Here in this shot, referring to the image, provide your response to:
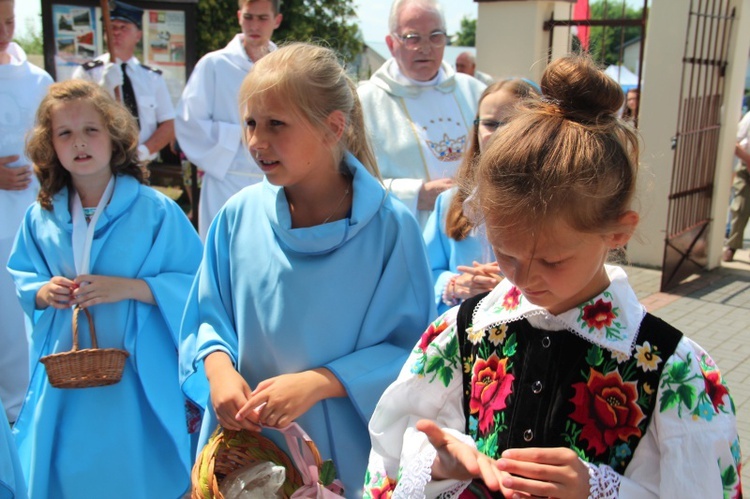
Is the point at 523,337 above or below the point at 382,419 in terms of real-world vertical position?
above

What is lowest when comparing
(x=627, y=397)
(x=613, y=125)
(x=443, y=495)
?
(x=443, y=495)

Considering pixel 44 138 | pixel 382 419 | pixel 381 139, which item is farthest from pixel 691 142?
pixel 382 419

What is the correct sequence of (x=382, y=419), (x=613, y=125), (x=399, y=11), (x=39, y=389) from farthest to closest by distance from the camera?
1. (x=399, y=11)
2. (x=39, y=389)
3. (x=382, y=419)
4. (x=613, y=125)

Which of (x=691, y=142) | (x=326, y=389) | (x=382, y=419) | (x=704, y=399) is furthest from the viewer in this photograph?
(x=691, y=142)

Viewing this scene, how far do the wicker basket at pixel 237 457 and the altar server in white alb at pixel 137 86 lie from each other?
13.7ft

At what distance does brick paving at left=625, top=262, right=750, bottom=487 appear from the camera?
4876 mm

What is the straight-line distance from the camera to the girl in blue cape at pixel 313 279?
206cm

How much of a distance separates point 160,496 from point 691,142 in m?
6.25

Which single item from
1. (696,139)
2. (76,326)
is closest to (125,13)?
(76,326)

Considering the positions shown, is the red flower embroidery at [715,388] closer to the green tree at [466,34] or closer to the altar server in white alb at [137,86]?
the altar server in white alb at [137,86]

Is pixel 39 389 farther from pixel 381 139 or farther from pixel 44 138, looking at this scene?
pixel 381 139

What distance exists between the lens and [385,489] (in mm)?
1651

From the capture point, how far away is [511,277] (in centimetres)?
146

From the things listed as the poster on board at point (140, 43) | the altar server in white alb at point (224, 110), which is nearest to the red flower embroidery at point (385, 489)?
the altar server in white alb at point (224, 110)
